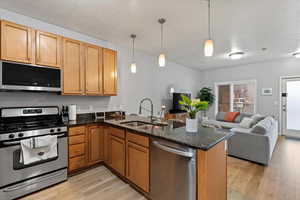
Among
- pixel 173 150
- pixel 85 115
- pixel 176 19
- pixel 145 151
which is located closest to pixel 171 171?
pixel 173 150

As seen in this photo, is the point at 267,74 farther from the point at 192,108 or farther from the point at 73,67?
the point at 73,67

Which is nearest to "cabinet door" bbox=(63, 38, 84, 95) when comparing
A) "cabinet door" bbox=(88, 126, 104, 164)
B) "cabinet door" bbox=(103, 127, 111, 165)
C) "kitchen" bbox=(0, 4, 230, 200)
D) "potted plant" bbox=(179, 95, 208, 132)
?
"kitchen" bbox=(0, 4, 230, 200)

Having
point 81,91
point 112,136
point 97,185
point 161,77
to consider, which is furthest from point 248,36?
point 97,185

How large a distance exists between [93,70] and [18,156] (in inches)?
73.8

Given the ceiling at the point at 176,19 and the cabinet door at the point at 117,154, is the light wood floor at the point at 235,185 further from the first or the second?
the ceiling at the point at 176,19

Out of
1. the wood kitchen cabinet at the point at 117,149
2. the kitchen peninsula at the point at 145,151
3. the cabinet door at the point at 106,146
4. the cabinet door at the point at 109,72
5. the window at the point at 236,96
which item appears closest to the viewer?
the kitchen peninsula at the point at 145,151

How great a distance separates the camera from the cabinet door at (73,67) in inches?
103

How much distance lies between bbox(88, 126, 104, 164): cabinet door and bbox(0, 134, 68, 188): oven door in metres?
0.53

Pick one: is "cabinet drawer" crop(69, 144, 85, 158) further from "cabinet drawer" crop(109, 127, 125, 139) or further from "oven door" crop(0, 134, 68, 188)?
"cabinet drawer" crop(109, 127, 125, 139)

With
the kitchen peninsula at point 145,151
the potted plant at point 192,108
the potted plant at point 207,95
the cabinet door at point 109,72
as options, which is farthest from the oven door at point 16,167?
the potted plant at point 207,95

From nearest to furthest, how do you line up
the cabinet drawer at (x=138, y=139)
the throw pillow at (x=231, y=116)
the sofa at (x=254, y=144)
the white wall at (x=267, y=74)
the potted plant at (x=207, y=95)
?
the cabinet drawer at (x=138, y=139), the sofa at (x=254, y=144), the throw pillow at (x=231, y=116), the white wall at (x=267, y=74), the potted plant at (x=207, y=95)

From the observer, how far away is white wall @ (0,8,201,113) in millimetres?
2438

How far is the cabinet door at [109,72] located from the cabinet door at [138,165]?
1.58 metres

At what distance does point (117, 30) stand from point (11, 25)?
1686 mm
